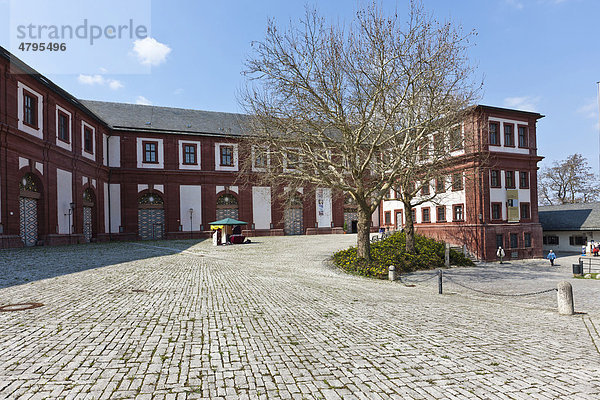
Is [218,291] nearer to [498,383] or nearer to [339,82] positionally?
[498,383]

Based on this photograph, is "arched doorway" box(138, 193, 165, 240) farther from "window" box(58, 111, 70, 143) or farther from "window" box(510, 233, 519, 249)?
"window" box(510, 233, 519, 249)

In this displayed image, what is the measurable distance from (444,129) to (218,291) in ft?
44.8

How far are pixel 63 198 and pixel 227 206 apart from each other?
16711 millimetres

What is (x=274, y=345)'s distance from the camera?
221 inches

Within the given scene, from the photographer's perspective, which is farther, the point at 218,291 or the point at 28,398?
the point at 218,291

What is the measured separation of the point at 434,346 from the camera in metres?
5.88

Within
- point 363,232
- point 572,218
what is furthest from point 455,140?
point 572,218

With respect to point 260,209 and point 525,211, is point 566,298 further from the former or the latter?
point 260,209

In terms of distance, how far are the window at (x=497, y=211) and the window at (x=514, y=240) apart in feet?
7.02

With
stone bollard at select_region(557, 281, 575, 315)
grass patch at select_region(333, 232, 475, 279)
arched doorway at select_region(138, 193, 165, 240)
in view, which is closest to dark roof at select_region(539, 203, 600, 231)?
grass patch at select_region(333, 232, 475, 279)

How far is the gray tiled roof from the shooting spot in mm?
38844

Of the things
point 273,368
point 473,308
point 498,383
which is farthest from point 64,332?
point 473,308

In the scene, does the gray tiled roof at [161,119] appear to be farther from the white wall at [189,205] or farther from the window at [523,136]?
the window at [523,136]

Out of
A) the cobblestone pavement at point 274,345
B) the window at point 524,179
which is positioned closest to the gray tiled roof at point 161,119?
the window at point 524,179
